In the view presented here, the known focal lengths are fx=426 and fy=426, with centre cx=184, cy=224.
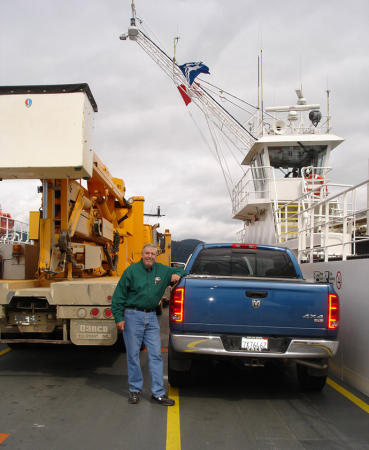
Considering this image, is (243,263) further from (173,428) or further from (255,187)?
(255,187)

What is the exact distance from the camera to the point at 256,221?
17.5 meters

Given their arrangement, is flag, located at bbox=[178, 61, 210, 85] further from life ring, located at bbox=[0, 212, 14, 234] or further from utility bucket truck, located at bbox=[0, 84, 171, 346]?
utility bucket truck, located at bbox=[0, 84, 171, 346]

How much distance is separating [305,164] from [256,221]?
3.01 meters

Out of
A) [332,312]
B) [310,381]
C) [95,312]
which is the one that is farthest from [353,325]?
[95,312]

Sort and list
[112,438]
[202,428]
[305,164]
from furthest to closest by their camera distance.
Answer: [305,164] → [202,428] → [112,438]

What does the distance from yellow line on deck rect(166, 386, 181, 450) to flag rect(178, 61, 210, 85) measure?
49.9 ft

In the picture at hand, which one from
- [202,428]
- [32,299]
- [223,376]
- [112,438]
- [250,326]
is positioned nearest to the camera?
[112,438]

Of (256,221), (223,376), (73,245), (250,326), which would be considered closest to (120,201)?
(73,245)

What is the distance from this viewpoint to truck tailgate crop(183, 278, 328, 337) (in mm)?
4590

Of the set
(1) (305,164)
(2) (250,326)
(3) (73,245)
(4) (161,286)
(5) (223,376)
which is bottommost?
(5) (223,376)

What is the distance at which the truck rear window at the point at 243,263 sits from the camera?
232 inches

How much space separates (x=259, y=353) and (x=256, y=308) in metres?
0.48

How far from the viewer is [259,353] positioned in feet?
15.0

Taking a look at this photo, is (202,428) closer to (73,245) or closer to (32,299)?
(32,299)
